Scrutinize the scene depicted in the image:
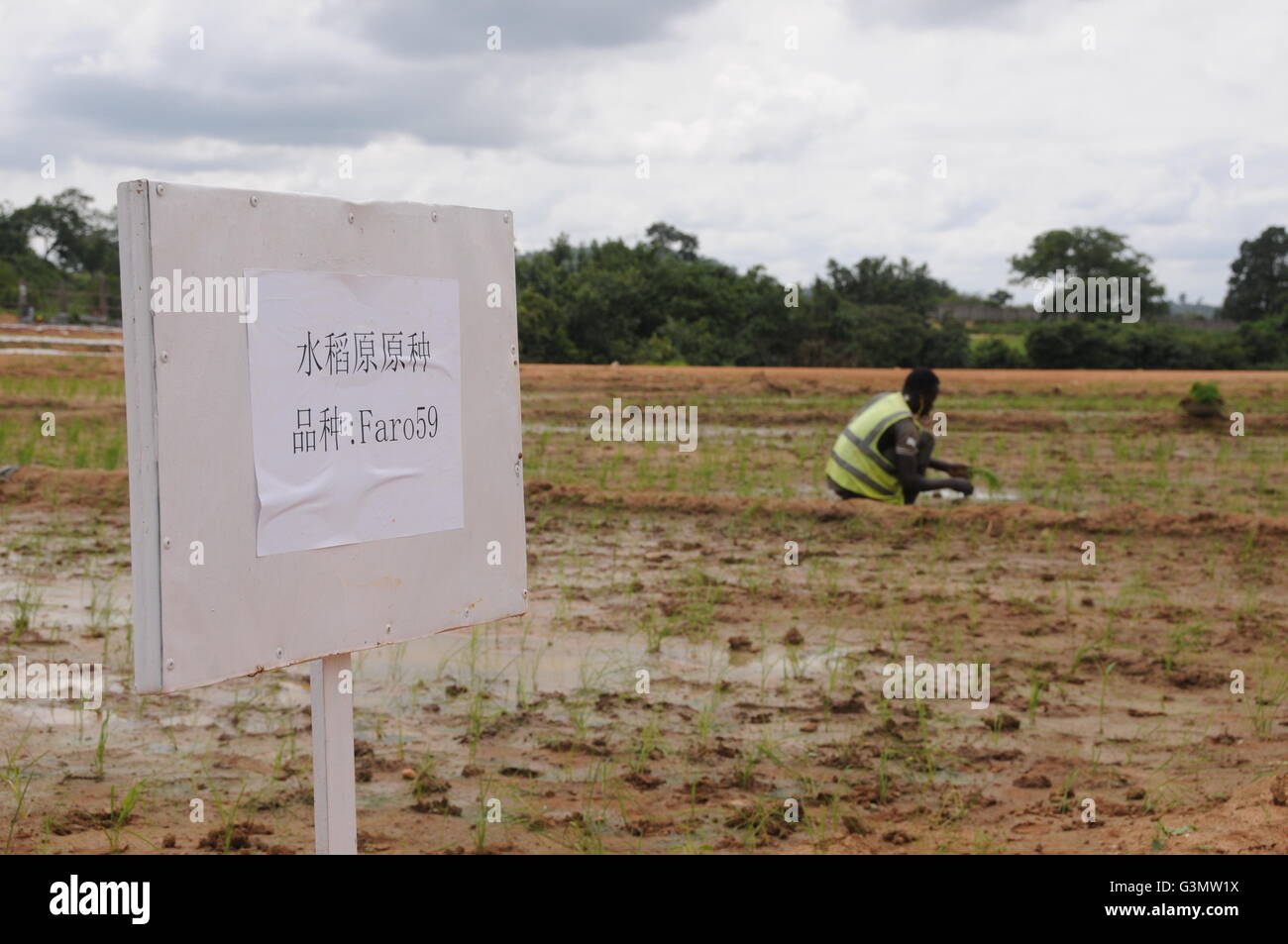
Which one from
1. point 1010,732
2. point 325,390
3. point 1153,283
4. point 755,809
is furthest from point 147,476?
point 1153,283

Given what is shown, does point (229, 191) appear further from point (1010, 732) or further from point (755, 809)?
point (1010, 732)

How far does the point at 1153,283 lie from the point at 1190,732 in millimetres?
44989

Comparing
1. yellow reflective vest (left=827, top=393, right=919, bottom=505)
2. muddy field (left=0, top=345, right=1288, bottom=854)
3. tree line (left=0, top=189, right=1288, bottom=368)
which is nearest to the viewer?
muddy field (left=0, top=345, right=1288, bottom=854)

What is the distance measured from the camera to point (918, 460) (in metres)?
9.16

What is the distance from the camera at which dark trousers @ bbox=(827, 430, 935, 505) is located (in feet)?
29.8

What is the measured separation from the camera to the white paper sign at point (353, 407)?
264 centimetres

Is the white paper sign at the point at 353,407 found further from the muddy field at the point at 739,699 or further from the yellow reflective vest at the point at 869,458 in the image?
the yellow reflective vest at the point at 869,458

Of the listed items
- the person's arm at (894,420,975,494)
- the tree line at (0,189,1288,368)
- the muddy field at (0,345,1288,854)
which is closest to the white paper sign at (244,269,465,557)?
the muddy field at (0,345,1288,854)

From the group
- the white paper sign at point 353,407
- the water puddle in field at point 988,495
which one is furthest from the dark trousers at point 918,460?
the white paper sign at point 353,407

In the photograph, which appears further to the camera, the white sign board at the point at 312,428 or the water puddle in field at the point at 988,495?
the water puddle in field at the point at 988,495

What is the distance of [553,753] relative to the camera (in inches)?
185

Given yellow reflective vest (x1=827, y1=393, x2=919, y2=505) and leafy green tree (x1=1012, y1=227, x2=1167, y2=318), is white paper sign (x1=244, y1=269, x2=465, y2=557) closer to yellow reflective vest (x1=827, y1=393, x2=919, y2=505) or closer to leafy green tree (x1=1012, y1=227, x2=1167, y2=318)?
yellow reflective vest (x1=827, y1=393, x2=919, y2=505)

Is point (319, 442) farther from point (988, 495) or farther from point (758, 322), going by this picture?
point (758, 322)

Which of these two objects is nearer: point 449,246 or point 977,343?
point 449,246
